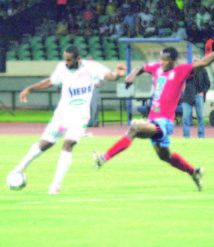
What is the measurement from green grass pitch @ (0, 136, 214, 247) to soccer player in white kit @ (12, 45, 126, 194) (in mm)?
654

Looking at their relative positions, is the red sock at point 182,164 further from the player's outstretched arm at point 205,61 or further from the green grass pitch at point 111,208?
the player's outstretched arm at point 205,61

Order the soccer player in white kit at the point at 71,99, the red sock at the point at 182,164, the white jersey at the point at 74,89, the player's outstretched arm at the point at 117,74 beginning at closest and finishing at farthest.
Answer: the soccer player in white kit at the point at 71,99, the red sock at the point at 182,164, the white jersey at the point at 74,89, the player's outstretched arm at the point at 117,74

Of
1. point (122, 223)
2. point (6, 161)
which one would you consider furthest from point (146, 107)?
point (122, 223)

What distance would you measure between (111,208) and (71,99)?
2.63 meters

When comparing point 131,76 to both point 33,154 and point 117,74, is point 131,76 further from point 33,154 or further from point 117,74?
point 33,154

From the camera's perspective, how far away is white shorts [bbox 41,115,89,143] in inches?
468

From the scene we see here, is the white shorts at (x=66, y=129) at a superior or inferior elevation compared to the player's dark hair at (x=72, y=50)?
inferior

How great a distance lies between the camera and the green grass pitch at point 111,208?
800 centimetres

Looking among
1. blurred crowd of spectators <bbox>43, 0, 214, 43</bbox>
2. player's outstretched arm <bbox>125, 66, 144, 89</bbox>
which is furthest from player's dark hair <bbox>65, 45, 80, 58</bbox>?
blurred crowd of spectators <bbox>43, 0, 214, 43</bbox>

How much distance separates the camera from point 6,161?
16953mm

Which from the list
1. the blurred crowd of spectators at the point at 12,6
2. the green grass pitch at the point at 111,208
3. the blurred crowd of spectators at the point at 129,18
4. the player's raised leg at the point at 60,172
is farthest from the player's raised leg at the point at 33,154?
the blurred crowd of spectators at the point at 12,6

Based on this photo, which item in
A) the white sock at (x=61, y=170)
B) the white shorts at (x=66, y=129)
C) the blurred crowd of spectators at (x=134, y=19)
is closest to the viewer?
the white sock at (x=61, y=170)

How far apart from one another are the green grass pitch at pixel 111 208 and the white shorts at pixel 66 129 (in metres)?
0.73

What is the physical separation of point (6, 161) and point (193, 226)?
8.73m
